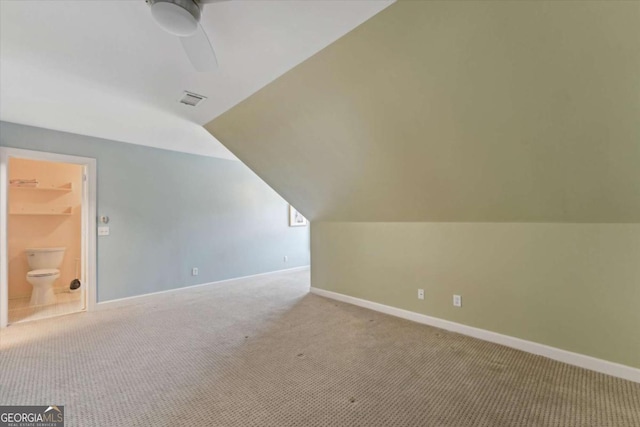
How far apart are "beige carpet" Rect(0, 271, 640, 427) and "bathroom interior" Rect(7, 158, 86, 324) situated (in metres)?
0.94

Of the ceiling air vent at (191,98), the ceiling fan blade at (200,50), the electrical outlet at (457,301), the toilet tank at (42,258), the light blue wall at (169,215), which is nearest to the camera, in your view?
the ceiling fan blade at (200,50)

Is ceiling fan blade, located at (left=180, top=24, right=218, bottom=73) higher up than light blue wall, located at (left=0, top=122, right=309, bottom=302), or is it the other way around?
ceiling fan blade, located at (left=180, top=24, right=218, bottom=73)

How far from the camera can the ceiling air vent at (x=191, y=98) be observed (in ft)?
8.78

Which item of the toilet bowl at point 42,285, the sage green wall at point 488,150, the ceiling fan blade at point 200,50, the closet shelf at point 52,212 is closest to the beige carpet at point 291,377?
the sage green wall at point 488,150

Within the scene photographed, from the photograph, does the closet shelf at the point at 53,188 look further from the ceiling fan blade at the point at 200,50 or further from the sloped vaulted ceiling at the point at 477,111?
the ceiling fan blade at the point at 200,50

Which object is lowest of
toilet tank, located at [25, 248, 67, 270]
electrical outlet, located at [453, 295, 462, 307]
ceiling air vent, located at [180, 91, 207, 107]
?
electrical outlet, located at [453, 295, 462, 307]

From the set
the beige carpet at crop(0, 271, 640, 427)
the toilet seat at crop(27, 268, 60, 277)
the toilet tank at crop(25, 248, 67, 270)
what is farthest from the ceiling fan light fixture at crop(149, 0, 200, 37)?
the toilet tank at crop(25, 248, 67, 270)

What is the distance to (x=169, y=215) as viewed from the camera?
454 cm

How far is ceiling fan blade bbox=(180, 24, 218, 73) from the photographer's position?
1.49 meters

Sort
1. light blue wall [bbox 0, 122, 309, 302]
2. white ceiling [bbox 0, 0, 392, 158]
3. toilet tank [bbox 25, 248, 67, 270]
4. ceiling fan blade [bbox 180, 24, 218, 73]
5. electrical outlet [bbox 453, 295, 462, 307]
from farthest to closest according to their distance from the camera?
toilet tank [bbox 25, 248, 67, 270]
light blue wall [bbox 0, 122, 309, 302]
electrical outlet [bbox 453, 295, 462, 307]
white ceiling [bbox 0, 0, 392, 158]
ceiling fan blade [bbox 180, 24, 218, 73]

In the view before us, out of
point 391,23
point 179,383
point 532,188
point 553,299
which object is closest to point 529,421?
point 553,299

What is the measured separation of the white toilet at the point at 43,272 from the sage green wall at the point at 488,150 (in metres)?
3.26

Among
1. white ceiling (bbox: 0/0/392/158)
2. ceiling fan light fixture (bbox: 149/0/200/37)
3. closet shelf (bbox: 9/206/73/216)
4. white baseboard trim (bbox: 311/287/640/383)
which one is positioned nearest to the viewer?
ceiling fan light fixture (bbox: 149/0/200/37)

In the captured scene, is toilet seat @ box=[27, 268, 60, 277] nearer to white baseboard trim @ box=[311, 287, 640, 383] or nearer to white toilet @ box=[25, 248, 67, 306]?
white toilet @ box=[25, 248, 67, 306]
